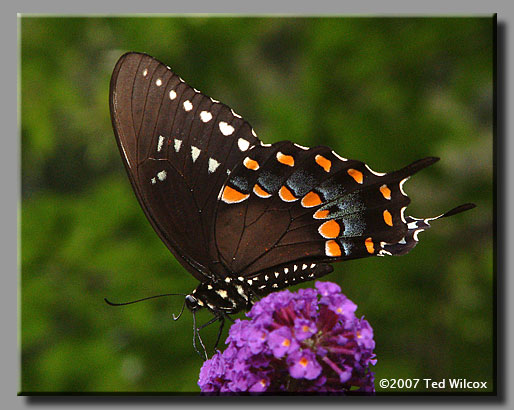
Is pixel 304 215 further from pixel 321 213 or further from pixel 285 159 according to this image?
pixel 285 159

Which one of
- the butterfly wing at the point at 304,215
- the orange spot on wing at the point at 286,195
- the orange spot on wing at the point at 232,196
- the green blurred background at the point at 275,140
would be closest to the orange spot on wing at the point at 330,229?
the butterfly wing at the point at 304,215

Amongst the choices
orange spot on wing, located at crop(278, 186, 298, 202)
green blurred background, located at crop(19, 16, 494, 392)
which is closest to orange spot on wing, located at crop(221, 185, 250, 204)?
orange spot on wing, located at crop(278, 186, 298, 202)

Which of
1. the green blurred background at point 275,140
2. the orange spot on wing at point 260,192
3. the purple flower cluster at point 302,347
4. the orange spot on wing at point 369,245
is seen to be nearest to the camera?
the purple flower cluster at point 302,347

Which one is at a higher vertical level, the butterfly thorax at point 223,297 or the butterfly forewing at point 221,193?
the butterfly forewing at point 221,193

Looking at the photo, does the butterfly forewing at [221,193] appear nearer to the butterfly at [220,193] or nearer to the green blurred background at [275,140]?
the butterfly at [220,193]

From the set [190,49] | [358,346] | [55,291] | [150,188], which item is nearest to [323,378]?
[358,346]

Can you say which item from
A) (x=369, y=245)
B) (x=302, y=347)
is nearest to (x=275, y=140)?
(x=369, y=245)

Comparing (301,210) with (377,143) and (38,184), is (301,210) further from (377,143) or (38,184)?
(38,184)
